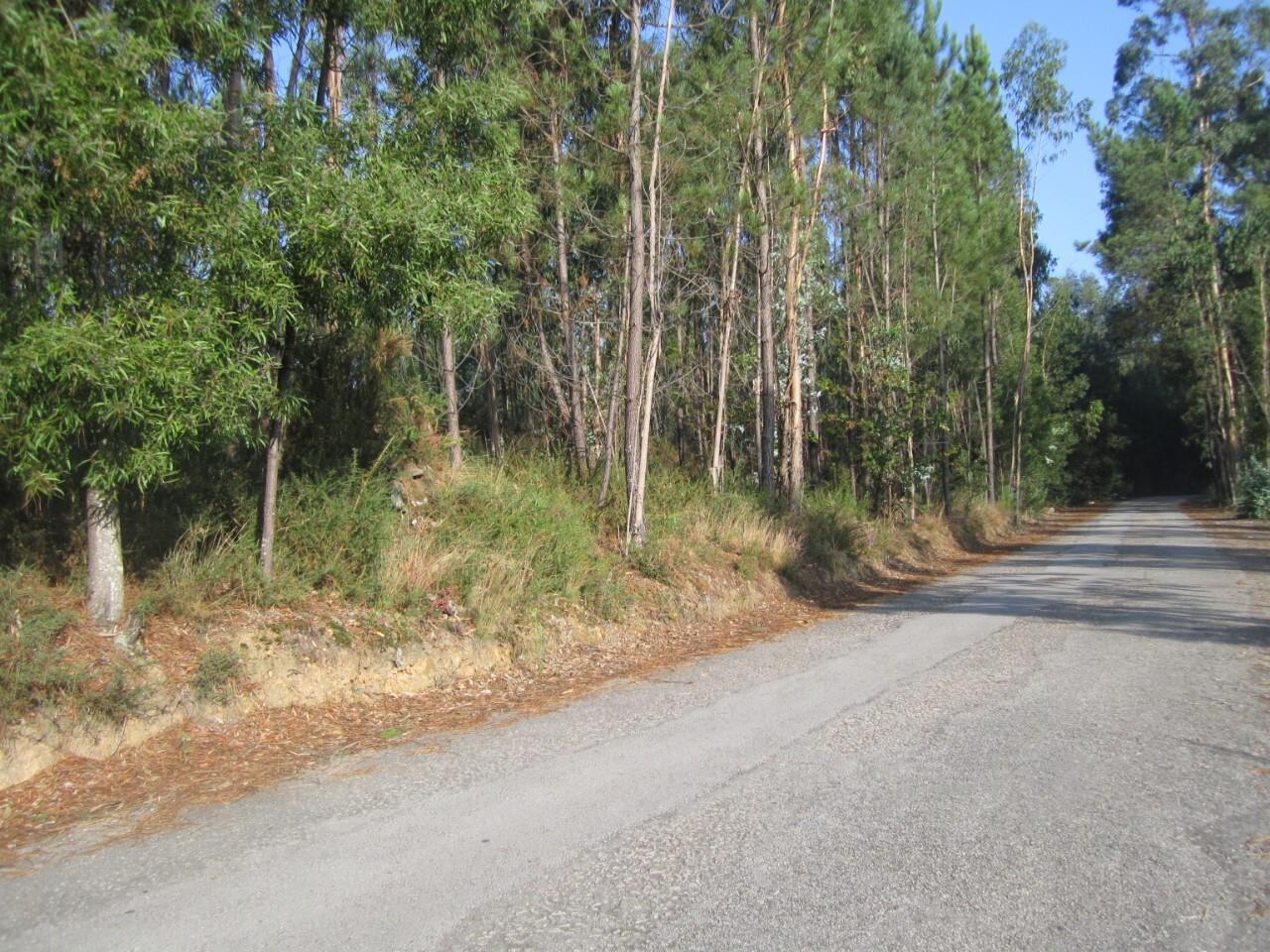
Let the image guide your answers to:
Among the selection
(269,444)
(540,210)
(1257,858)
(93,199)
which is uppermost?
(540,210)

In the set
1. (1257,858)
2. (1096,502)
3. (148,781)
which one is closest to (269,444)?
(148,781)

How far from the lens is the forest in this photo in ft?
21.4

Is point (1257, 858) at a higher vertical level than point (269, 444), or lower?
lower

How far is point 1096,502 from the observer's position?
63000 millimetres

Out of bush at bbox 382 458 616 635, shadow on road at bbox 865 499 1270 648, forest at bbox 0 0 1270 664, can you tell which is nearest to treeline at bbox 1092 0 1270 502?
forest at bbox 0 0 1270 664

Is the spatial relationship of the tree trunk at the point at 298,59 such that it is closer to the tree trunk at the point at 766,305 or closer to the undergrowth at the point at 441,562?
the undergrowth at the point at 441,562

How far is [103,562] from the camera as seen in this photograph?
7152mm

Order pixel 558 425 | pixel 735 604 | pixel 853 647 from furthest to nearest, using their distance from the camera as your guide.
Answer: pixel 558 425
pixel 735 604
pixel 853 647

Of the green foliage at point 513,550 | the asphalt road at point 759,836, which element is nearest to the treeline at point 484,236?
the green foliage at point 513,550

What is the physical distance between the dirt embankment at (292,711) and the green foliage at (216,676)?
2.8 inches

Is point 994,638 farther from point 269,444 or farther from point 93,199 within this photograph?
point 93,199

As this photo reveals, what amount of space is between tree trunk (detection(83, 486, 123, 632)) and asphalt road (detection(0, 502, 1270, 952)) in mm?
2354

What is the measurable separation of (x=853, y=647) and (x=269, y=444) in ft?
20.5

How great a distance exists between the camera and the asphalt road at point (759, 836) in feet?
12.9
